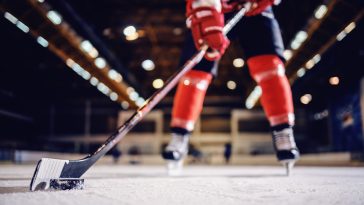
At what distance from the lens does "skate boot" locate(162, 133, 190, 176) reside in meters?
2.09

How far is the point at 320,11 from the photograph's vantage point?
29.4 feet

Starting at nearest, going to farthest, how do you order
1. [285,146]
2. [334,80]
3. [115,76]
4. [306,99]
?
[285,146] < [115,76] < [334,80] < [306,99]

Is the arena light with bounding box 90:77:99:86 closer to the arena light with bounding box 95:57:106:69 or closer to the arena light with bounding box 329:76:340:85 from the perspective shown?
the arena light with bounding box 95:57:106:69

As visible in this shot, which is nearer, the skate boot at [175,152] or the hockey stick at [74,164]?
the hockey stick at [74,164]

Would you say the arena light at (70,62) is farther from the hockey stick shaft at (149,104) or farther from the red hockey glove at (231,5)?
the hockey stick shaft at (149,104)

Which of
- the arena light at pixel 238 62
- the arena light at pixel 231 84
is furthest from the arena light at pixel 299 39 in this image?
the arena light at pixel 231 84

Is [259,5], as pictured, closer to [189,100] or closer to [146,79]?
[189,100]

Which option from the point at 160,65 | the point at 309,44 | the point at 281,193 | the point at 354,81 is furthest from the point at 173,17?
the point at 281,193

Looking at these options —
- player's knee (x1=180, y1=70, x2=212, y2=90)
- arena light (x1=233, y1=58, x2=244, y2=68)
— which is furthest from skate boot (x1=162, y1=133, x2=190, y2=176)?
arena light (x1=233, y1=58, x2=244, y2=68)

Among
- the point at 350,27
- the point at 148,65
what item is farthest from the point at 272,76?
the point at 148,65

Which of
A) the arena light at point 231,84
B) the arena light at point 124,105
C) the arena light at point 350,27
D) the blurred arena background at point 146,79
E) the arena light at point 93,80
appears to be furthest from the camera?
the arena light at point 124,105

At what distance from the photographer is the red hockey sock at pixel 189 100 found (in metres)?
2.12

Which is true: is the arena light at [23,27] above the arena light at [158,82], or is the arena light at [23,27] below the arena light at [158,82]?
below

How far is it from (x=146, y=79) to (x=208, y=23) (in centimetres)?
1879
